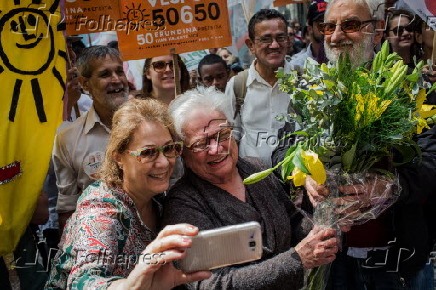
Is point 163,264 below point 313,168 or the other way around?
below

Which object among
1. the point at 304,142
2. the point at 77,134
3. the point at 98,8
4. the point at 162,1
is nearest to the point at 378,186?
the point at 304,142

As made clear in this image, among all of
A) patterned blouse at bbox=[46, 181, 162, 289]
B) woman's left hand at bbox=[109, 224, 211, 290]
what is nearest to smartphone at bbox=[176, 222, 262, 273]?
woman's left hand at bbox=[109, 224, 211, 290]

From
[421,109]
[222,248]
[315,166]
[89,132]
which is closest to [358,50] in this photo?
[421,109]

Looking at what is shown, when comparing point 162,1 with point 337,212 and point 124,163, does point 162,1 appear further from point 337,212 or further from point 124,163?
point 337,212

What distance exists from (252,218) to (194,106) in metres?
0.60

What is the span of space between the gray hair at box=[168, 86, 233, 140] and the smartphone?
0.78m

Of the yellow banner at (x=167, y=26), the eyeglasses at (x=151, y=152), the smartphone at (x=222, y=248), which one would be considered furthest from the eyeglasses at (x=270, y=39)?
the smartphone at (x=222, y=248)

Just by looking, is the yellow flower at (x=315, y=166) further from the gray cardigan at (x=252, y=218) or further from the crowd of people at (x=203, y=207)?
the gray cardigan at (x=252, y=218)

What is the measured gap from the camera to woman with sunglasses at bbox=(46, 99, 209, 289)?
5.75ft

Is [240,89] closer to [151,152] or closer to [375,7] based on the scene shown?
[375,7]

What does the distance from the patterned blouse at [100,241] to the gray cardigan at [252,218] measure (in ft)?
0.66

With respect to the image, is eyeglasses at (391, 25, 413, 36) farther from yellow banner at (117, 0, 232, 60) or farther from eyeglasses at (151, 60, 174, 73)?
eyeglasses at (151, 60, 174, 73)

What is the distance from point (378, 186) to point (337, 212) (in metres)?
0.21

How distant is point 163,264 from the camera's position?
1.76 metres
